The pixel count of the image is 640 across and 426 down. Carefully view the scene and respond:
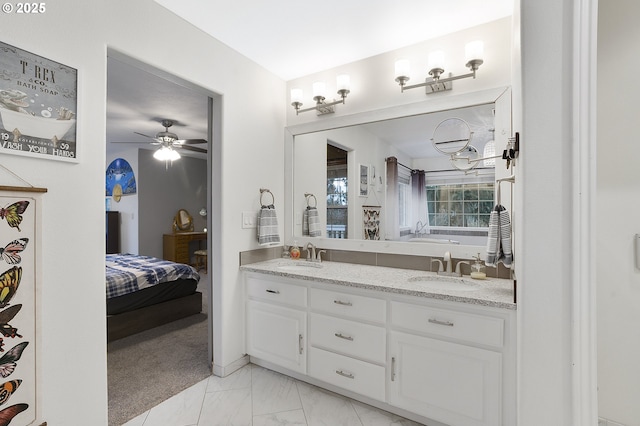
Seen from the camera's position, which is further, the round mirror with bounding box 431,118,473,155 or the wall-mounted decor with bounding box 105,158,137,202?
the wall-mounted decor with bounding box 105,158,137,202

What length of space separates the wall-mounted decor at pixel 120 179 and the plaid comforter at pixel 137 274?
236 cm

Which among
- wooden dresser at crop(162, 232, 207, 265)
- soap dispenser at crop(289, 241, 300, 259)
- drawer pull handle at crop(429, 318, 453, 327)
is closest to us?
drawer pull handle at crop(429, 318, 453, 327)

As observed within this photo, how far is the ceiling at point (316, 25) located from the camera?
1.91m

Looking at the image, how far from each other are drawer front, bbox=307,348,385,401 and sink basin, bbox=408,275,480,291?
0.61 meters

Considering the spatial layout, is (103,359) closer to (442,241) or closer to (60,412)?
(60,412)

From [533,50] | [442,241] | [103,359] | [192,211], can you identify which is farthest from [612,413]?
[192,211]

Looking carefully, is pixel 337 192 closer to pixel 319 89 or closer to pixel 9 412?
pixel 319 89

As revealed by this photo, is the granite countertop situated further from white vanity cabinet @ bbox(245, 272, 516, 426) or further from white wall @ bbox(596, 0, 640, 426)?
white wall @ bbox(596, 0, 640, 426)

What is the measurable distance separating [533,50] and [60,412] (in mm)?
2383

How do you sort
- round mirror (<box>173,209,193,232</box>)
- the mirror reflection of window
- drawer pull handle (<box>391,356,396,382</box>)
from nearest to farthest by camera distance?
drawer pull handle (<box>391,356,396,382</box>) < the mirror reflection of window < round mirror (<box>173,209,193,232</box>)

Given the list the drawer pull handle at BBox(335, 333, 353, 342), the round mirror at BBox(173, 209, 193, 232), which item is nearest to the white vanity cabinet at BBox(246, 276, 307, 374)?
the drawer pull handle at BBox(335, 333, 353, 342)

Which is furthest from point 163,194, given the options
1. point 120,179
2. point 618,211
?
point 618,211

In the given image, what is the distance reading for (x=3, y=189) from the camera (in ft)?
4.14

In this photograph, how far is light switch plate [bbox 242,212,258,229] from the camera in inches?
99.5
